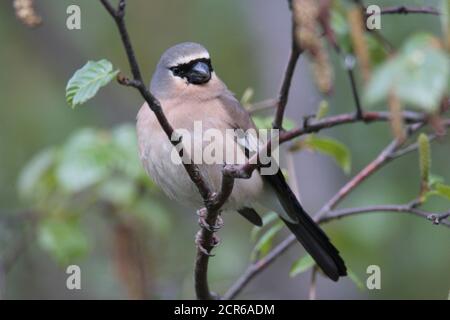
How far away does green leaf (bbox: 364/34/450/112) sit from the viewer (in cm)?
172

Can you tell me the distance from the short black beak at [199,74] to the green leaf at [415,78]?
94.9 inches

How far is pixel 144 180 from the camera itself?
5.21 metres

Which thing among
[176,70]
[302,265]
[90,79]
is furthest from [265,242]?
[90,79]

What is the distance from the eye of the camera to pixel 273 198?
14.6 ft

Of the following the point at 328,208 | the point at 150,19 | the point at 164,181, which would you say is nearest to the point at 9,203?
the point at 150,19

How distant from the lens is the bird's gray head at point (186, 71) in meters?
4.23

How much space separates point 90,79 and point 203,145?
140cm

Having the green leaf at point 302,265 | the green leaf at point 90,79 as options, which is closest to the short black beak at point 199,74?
the green leaf at point 302,265

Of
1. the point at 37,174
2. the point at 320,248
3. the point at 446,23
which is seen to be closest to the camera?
the point at 446,23

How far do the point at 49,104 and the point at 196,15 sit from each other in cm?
192

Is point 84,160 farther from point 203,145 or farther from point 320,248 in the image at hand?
point 320,248

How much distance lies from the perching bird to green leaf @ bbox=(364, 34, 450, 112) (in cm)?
219

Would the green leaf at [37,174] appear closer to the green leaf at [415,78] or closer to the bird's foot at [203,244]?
the bird's foot at [203,244]
